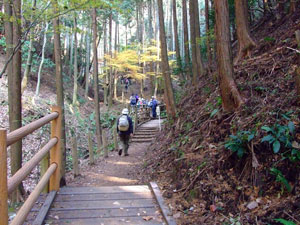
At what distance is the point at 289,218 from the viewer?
2770 mm

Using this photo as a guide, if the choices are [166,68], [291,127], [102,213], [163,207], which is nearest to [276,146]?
[291,127]

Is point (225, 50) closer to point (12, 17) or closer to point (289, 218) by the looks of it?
point (289, 218)

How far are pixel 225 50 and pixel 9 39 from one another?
4481mm

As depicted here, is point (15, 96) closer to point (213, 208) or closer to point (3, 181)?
point (3, 181)

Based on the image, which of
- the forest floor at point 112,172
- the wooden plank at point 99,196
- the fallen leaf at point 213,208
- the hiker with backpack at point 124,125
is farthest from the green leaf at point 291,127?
the hiker with backpack at point 124,125

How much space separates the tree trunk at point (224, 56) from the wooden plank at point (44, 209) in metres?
3.20

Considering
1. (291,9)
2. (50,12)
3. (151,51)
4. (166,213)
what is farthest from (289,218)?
(151,51)

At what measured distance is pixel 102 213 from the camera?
144 inches

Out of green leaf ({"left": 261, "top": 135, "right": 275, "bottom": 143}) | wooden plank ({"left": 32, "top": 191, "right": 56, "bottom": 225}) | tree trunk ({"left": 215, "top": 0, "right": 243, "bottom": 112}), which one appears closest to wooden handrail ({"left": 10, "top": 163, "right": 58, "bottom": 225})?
wooden plank ({"left": 32, "top": 191, "right": 56, "bottom": 225})

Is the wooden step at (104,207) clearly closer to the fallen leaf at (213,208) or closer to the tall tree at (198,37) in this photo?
the fallen leaf at (213,208)

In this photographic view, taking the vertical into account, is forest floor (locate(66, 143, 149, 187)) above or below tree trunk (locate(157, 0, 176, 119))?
below

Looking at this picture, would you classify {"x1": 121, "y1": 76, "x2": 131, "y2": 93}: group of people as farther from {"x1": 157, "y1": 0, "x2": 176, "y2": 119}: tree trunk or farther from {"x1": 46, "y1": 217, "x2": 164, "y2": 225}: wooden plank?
{"x1": 46, "y1": 217, "x2": 164, "y2": 225}: wooden plank

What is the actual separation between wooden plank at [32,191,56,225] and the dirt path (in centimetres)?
317

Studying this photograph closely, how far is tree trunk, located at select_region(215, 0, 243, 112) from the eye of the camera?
520 cm
